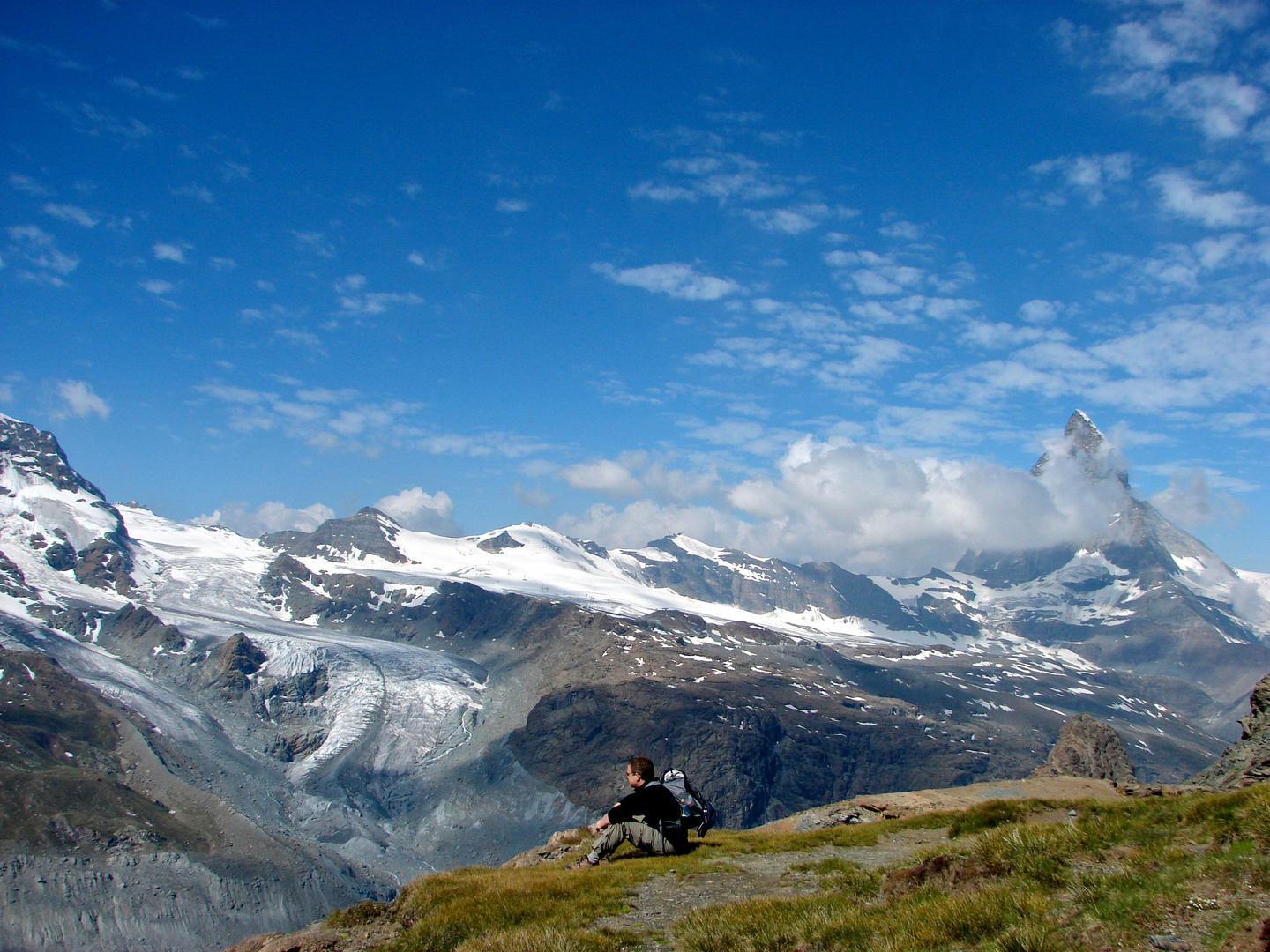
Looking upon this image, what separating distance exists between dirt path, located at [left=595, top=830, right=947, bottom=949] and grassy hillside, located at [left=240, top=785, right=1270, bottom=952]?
3.9 inches

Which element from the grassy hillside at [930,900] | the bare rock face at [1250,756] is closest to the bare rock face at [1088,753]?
the bare rock face at [1250,756]

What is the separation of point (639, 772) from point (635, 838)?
256 cm

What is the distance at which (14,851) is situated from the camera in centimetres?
18675

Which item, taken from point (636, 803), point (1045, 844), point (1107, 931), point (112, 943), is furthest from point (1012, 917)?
point (112, 943)

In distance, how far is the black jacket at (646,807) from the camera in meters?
20.3

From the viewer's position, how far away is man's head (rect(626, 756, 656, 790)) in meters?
19.3

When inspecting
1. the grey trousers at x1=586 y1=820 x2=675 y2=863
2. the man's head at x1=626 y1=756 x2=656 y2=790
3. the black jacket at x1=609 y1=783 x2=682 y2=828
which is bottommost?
the grey trousers at x1=586 y1=820 x2=675 y2=863

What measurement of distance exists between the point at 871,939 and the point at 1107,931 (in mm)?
2810

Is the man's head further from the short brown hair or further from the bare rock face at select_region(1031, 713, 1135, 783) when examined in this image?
the bare rock face at select_region(1031, 713, 1135, 783)

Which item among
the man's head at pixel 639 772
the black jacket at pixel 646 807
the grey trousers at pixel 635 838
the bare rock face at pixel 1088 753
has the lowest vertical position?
the bare rock face at pixel 1088 753

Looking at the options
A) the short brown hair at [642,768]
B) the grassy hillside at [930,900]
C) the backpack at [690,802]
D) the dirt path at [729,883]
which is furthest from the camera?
the backpack at [690,802]

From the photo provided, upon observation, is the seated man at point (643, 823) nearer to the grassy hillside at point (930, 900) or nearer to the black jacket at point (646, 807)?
the black jacket at point (646, 807)

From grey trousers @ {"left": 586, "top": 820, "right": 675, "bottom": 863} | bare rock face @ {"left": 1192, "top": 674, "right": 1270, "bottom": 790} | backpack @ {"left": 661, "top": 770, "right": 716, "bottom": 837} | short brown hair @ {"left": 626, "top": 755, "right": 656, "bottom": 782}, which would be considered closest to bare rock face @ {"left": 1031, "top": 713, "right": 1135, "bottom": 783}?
bare rock face @ {"left": 1192, "top": 674, "right": 1270, "bottom": 790}

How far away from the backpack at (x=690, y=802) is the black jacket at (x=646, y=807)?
5.24ft
